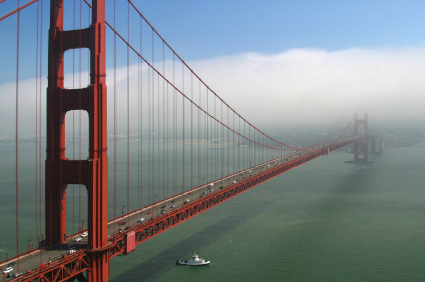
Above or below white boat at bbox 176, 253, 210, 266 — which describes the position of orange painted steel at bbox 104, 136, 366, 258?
above

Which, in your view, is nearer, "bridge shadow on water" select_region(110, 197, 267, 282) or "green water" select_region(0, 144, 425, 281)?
"bridge shadow on water" select_region(110, 197, 267, 282)

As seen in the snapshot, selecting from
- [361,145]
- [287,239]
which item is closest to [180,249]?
[287,239]

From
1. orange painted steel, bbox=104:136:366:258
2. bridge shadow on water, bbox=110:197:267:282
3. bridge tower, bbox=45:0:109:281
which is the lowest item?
bridge shadow on water, bbox=110:197:267:282

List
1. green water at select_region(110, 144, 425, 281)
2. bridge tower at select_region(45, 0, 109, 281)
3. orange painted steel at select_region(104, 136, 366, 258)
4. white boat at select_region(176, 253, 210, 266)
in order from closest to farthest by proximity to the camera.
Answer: bridge tower at select_region(45, 0, 109, 281), orange painted steel at select_region(104, 136, 366, 258), green water at select_region(110, 144, 425, 281), white boat at select_region(176, 253, 210, 266)

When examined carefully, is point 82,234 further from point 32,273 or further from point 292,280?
point 292,280

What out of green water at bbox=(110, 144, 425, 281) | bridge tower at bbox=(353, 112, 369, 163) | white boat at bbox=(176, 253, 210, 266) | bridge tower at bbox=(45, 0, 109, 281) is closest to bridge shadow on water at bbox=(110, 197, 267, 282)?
green water at bbox=(110, 144, 425, 281)

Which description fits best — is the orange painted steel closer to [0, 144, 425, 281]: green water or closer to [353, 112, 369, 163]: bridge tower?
[0, 144, 425, 281]: green water

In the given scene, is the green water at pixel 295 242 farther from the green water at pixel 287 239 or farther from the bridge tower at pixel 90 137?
the bridge tower at pixel 90 137

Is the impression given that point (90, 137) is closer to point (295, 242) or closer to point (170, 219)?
point (170, 219)
